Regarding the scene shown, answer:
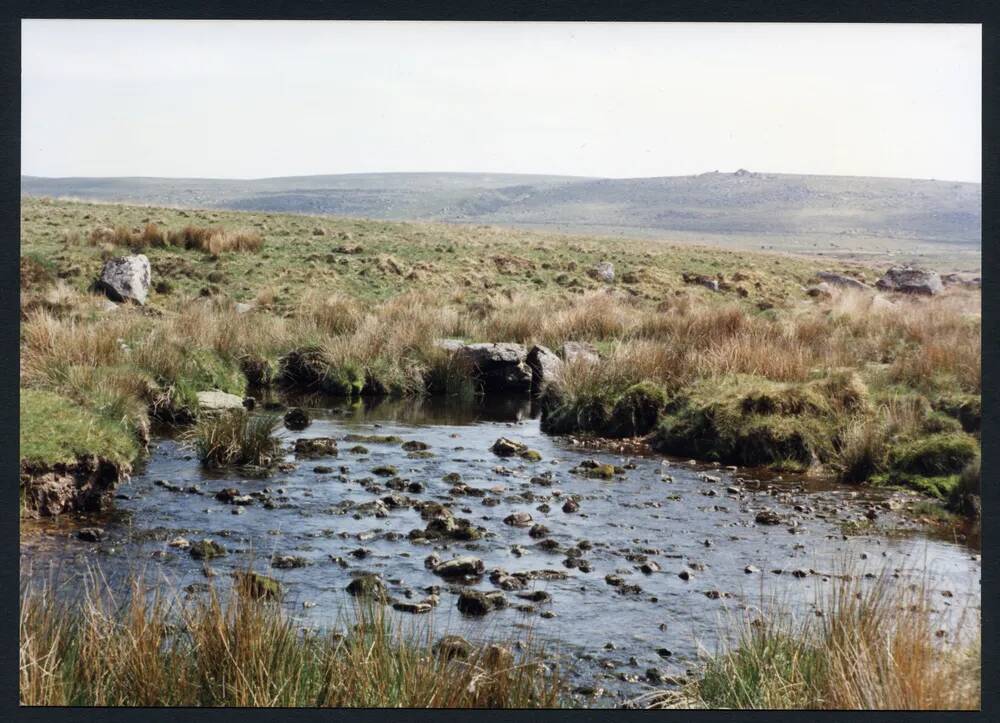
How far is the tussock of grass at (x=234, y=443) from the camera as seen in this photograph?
37.2ft

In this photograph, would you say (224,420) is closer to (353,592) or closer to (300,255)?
(353,592)

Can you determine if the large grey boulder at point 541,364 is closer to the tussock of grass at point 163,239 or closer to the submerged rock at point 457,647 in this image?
the submerged rock at point 457,647

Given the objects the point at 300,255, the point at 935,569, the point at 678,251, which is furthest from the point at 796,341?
the point at 678,251

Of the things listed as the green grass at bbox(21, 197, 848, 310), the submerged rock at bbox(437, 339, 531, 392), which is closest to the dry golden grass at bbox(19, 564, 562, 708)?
the submerged rock at bbox(437, 339, 531, 392)

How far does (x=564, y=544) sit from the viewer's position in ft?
29.3

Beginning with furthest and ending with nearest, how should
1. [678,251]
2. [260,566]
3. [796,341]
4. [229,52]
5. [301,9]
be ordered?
[678,251]
[796,341]
[260,566]
[229,52]
[301,9]

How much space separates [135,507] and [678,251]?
41682 millimetres

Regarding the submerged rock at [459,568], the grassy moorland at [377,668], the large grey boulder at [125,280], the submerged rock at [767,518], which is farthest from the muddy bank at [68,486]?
the large grey boulder at [125,280]

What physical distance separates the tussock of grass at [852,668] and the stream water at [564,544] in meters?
0.29

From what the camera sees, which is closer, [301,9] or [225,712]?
[225,712]

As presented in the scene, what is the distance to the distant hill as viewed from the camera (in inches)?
2484

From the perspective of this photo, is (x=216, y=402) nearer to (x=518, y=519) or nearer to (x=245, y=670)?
(x=518, y=519)

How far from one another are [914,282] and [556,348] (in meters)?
16.4

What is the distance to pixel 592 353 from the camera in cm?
1669
